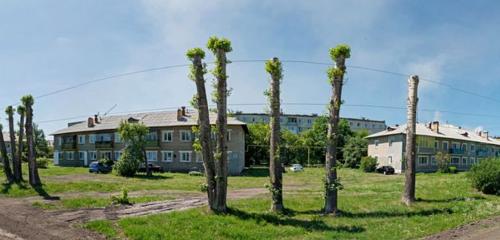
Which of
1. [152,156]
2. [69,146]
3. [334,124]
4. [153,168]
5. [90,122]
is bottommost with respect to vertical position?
[153,168]

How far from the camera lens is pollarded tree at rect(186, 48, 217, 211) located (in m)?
16.7

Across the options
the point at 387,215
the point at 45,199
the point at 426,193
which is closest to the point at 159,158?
the point at 45,199

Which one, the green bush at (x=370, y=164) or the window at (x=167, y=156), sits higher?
the window at (x=167, y=156)

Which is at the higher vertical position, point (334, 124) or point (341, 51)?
point (341, 51)

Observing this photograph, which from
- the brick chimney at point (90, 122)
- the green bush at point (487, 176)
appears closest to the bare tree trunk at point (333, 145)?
the green bush at point (487, 176)

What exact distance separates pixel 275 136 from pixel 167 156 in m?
43.6

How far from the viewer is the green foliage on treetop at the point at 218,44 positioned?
16.9 meters

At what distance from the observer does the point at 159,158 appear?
5959cm

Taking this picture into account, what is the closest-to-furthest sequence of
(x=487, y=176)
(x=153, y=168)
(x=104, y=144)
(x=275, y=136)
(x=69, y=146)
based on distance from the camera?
(x=275, y=136) < (x=487, y=176) < (x=153, y=168) < (x=104, y=144) < (x=69, y=146)

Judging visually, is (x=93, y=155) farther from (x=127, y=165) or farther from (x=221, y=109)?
(x=221, y=109)

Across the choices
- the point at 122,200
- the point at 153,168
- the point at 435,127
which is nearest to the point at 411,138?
the point at 122,200

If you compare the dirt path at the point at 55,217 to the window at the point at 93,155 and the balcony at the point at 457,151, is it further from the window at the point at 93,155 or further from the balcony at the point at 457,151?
the balcony at the point at 457,151

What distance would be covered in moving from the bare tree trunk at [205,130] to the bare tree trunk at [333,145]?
200 inches

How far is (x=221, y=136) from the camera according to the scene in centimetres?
1672
